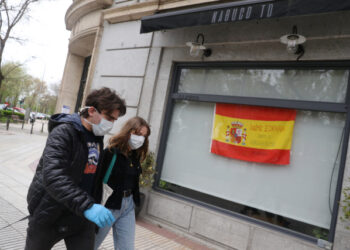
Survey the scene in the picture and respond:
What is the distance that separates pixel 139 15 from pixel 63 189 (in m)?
5.67

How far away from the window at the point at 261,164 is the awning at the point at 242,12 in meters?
1.01

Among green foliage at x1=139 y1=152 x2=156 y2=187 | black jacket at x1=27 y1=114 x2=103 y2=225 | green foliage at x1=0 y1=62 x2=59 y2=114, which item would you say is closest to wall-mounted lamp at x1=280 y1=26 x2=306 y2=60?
green foliage at x1=139 y1=152 x2=156 y2=187

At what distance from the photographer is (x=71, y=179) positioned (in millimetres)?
1728

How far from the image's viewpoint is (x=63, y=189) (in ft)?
5.42

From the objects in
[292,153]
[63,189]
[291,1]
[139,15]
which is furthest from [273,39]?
[63,189]

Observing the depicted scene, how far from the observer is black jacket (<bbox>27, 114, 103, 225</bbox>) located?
1.66 meters

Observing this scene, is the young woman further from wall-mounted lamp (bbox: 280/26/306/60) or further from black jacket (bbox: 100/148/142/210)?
wall-mounted lamp (bbox: 280/26/306/60)

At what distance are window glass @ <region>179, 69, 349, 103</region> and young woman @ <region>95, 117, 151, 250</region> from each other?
276 cm

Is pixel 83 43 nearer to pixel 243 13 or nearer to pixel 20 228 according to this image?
pixel 243 13

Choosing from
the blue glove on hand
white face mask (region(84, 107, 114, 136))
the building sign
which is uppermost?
the building sign

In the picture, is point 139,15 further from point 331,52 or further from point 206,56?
point 331,52

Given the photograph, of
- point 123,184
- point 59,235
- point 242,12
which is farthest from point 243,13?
point 59,235

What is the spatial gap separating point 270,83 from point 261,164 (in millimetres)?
1414

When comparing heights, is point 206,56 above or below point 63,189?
above
